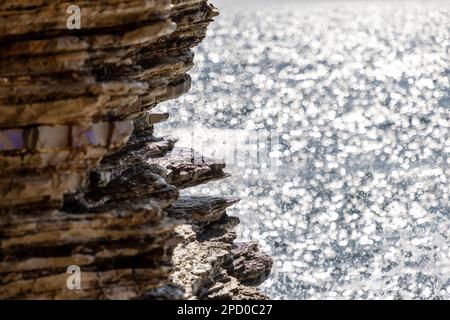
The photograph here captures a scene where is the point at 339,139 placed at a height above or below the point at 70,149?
below

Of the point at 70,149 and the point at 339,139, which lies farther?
the point at 339,139

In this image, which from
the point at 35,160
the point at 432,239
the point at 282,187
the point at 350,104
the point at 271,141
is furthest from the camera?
the point at 350,104

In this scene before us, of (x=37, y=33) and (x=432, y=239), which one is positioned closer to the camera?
(x=37, y=33)

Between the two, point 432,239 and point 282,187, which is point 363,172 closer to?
point 282,187

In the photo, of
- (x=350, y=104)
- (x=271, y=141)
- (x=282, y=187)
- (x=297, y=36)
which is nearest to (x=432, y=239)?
(x=282, y=187)

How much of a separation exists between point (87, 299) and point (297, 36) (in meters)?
112

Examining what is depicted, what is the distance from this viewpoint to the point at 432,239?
71812 mm

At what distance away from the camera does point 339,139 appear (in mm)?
91312

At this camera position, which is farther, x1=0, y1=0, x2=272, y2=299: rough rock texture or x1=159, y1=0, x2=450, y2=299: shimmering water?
x1=159, y1=0, x2=450, y2=299: shimmering water

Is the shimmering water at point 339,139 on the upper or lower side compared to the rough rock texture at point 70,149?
lower

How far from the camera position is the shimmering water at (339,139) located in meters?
68.8

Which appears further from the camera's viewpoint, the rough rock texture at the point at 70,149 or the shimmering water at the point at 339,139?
the shimmering water at the point at 339,139

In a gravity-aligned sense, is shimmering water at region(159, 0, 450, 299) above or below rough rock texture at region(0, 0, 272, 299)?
below

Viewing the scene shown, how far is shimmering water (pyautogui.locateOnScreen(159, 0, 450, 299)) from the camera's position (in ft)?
226
